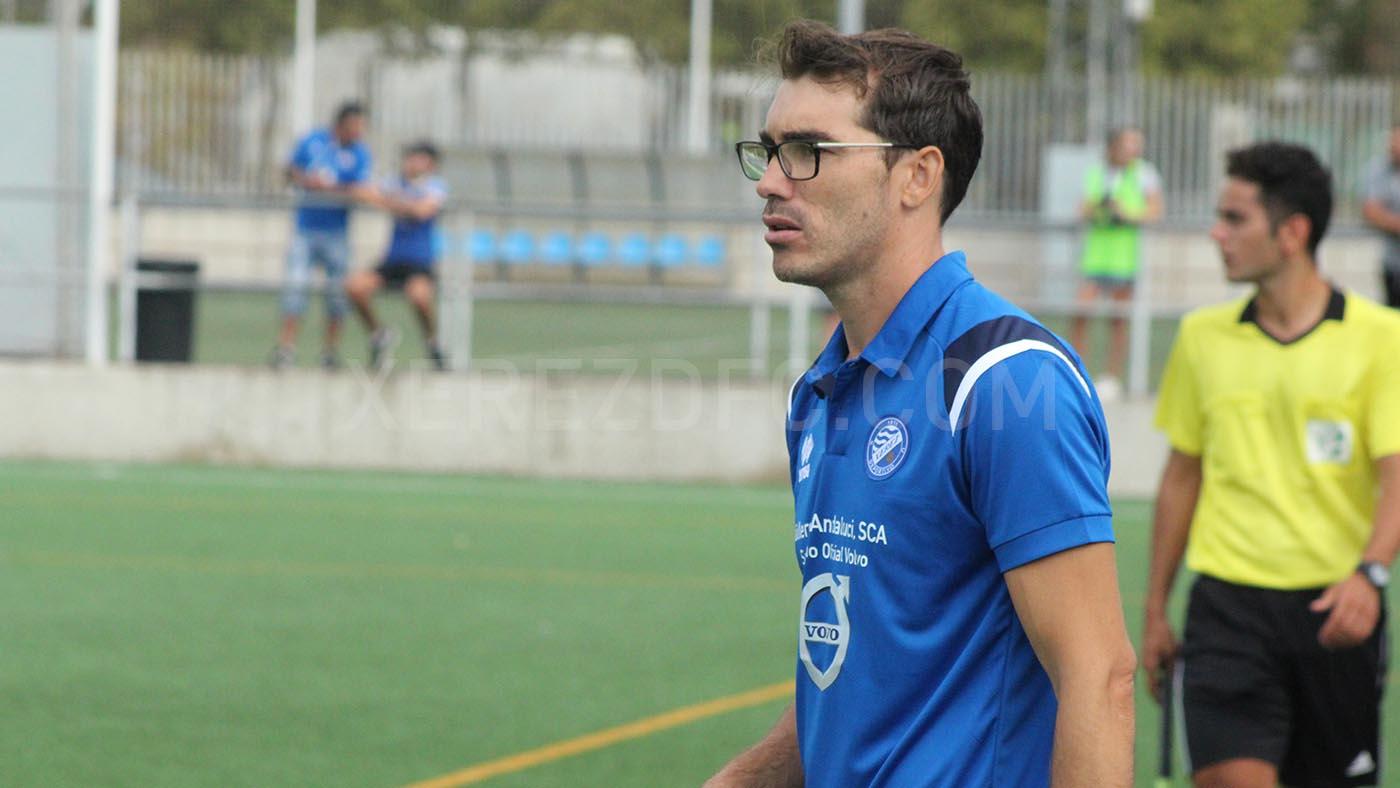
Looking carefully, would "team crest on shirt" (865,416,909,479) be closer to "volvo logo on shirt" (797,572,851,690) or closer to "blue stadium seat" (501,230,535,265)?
"volvo logo on shirt" (797,572,851,690)

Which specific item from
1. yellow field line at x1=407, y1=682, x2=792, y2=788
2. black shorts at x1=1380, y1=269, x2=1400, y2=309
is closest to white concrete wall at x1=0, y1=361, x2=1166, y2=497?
black shorts at x1=1380, y1=269, x2=1400, y2=309

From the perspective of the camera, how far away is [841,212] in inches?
115

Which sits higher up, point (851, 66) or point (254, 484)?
point (851, 66)

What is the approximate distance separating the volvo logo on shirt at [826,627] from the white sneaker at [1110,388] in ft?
38.9

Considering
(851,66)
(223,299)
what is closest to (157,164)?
(223,299)

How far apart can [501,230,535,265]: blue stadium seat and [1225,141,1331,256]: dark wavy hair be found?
19091mm

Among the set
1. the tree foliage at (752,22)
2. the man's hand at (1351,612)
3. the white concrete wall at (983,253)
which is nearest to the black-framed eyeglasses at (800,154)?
the man's hand at (1351,612)

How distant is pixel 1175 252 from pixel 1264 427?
15154 millimetres

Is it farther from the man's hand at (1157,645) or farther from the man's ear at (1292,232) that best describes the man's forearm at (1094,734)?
the man's ear at (1292,232)

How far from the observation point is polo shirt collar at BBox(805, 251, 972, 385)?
2887 millimetres

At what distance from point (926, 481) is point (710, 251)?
23.8 metres

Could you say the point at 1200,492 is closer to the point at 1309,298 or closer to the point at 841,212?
A: the point at 1309,298

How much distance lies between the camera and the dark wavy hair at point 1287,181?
545 cm

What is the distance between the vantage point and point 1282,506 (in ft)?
17.5
